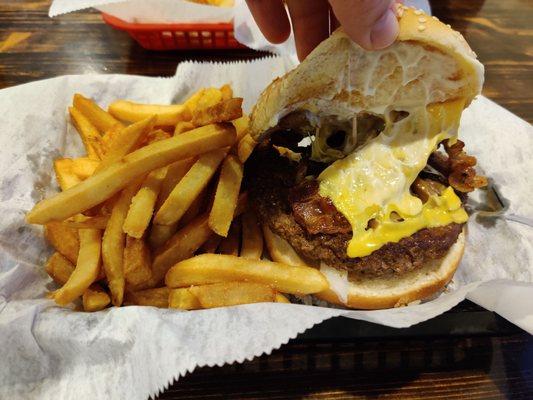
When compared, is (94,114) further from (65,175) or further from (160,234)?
(160,234)

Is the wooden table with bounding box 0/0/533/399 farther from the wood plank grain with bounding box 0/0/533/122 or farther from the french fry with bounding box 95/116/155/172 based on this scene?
the wood plank grain with bounding box 0/0/533/122

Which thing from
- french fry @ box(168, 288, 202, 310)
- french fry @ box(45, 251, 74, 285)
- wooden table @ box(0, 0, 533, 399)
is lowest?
wooden table @ box(0, 0, 533, 399)

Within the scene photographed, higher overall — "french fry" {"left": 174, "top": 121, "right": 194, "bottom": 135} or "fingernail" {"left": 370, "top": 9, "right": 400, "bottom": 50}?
"fingernail" {"left": 370, "top": 9, "right": 400, "bottom": 50}

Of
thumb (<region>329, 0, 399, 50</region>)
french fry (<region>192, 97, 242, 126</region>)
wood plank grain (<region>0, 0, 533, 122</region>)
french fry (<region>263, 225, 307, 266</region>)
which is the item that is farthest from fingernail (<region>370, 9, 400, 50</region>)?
wood plank grain (<region>0, 0, 533, 122</region>)

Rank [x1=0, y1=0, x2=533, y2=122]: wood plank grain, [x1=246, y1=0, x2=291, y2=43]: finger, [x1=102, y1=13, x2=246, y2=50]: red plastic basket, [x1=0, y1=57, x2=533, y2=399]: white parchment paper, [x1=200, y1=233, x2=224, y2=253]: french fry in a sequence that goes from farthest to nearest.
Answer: [x1=0, y1=0, x2=533, y2=122]: wood plank grain → [x1=102, y1=13, x2=246, y2=50]: red plastic basket → [x1=246, y1=0, x2=291, y2=43]: finger → [x1=200, y1=233, x2=224, y2=253]: french fry → [x1=0, y1=57, x2=533, y2=399]: white parchment paper

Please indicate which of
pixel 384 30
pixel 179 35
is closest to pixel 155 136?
pixel 384 30

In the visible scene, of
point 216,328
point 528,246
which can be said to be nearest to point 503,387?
point 528,246

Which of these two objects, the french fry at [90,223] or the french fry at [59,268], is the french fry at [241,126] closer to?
the french fry at [90,223]

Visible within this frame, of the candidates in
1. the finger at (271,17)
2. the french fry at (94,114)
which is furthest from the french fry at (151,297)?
→ the finger at (271,17)
